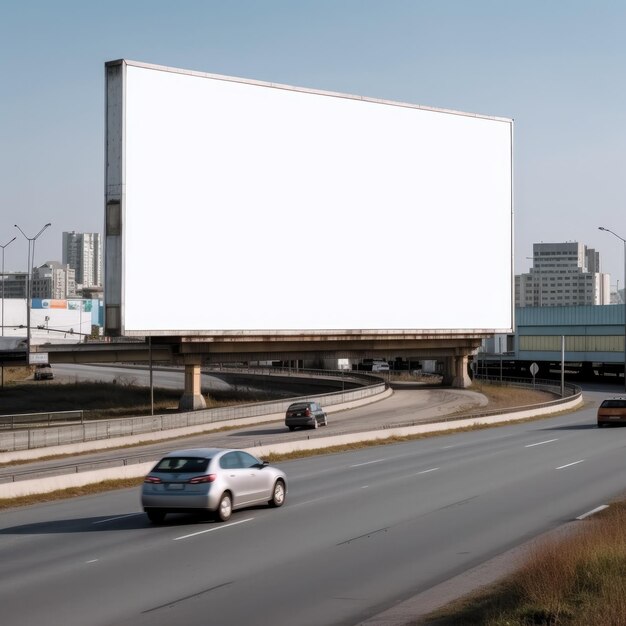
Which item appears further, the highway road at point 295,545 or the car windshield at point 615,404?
the car windshield at point 615,404

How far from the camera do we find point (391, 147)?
84312 mm

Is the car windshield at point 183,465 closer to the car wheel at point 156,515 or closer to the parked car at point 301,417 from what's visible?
the car wheel at point 156,515

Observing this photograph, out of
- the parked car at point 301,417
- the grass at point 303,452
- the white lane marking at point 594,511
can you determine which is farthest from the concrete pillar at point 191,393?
the white lane marking at point 594,511

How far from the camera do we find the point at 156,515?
19.6 meters

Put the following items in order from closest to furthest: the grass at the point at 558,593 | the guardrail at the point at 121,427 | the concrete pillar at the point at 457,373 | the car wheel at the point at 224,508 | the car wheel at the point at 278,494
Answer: the grass at the point at 558,593 < the car wheel at the point at 224,508 < the car wheel at the point at 278,494 < the guardrail at the point at 121,427 < the concrete pillar at the point at 457,373

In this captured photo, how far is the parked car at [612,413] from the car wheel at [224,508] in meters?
32.6

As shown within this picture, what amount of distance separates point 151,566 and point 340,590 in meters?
3.37

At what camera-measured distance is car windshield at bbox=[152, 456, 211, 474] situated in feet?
63.5

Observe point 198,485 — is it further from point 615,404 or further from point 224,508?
point 615,404

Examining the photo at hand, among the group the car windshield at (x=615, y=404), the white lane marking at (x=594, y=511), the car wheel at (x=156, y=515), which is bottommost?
the car windshield at (x=615, y=404)

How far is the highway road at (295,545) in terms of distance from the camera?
39.5 ft

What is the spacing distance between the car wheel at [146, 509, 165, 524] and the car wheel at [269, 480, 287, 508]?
101 inches

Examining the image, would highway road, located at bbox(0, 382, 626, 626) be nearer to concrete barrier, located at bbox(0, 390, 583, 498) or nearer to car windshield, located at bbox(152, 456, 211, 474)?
car windshield, located at bbox(152, 456, 211, 474)

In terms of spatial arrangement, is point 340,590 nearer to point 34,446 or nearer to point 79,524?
point 79,524
